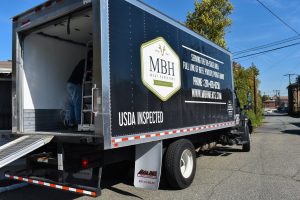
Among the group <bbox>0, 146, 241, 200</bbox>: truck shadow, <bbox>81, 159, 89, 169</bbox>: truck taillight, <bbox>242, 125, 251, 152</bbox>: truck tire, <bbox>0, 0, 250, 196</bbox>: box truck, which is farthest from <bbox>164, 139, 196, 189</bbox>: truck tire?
<bbox>242, 125, 251, 152</bbox>: truck tire

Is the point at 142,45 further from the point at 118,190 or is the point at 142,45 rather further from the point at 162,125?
the point at 118,190

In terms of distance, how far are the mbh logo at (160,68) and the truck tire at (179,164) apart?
98 cm

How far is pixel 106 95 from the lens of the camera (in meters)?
4.90

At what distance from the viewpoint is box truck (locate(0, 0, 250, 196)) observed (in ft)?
16.6

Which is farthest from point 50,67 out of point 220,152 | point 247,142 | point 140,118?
point 247,142

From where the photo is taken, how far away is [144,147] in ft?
20.0

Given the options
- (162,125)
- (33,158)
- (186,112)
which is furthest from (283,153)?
(33,158)

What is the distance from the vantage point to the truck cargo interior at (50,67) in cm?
642

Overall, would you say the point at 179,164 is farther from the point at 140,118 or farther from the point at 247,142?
the point at 247,142

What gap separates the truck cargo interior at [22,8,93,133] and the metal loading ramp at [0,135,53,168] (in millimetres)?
692

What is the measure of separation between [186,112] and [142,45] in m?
2.02

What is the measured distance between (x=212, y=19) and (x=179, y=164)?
12.8 m

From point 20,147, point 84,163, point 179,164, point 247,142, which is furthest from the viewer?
point 247,142

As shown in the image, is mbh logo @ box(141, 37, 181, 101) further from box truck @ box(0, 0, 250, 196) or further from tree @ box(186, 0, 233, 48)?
tree @ box(186, 0, 233, 48)
